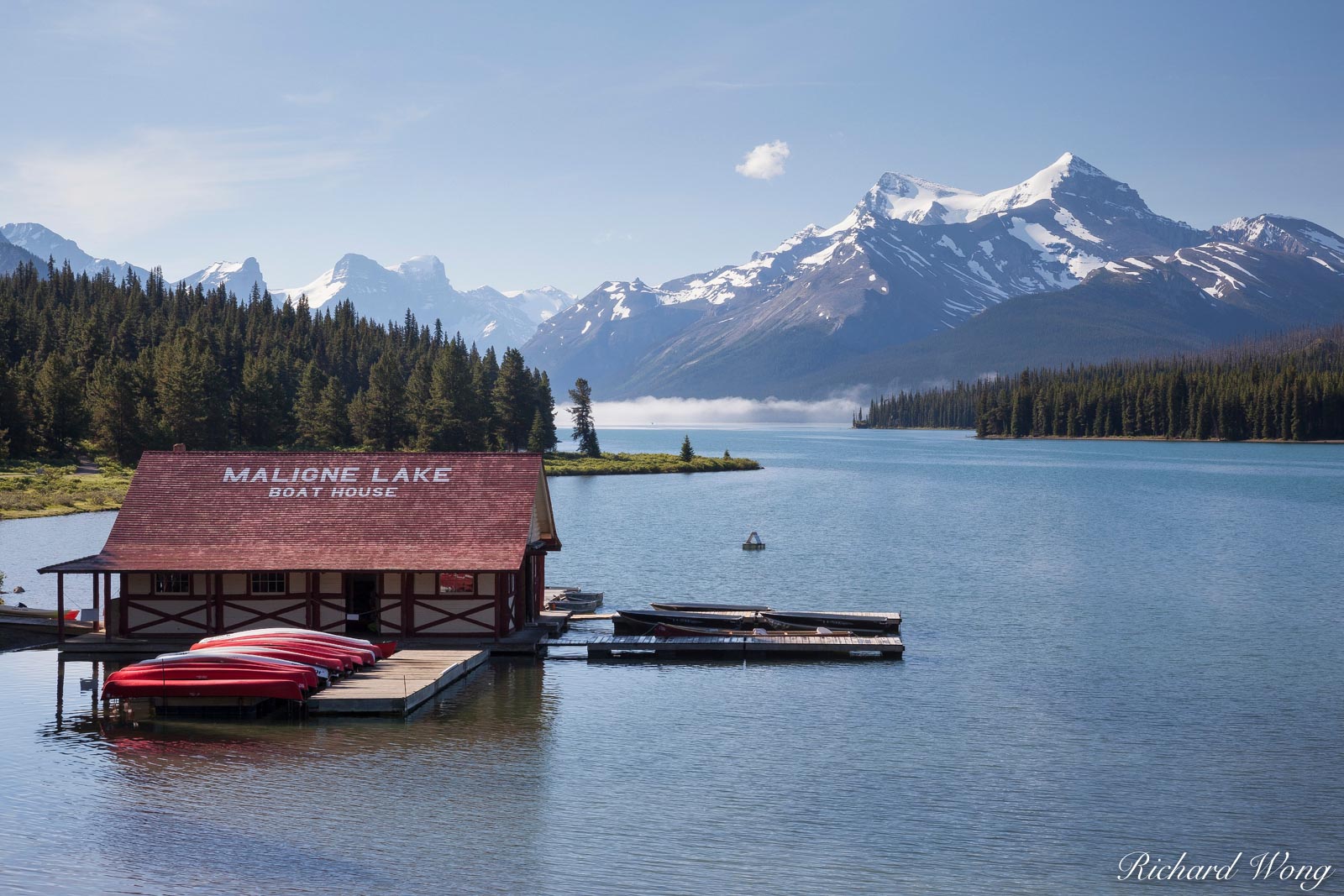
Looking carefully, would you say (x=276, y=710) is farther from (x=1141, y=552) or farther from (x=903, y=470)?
(x=903, y=470)

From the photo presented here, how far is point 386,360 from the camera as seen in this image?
6452 inches

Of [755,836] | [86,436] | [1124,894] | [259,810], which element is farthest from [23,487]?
[1124,894]

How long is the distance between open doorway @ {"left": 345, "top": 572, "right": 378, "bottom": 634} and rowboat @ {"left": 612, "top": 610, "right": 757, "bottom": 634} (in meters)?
10.0

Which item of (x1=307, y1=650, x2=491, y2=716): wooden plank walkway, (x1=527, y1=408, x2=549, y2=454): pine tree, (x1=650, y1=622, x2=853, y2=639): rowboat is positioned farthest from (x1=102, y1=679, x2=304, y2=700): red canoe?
(x1=527, y1=408, x2=549, y2=454): pine tree

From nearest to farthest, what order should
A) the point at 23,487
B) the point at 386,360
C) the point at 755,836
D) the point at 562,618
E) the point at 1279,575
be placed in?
the point at 755,836 < the point at 562,618 < the point at 1279,575 < the point at 23,487 < the point at 386,360

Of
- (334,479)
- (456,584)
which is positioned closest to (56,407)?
(334,479)

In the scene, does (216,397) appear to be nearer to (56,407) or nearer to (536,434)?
(56,407)

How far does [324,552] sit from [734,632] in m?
16.2

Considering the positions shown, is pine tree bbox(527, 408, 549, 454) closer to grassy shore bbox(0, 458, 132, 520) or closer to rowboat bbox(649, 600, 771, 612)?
grassy shore bbox(0, 458, 132, 520)

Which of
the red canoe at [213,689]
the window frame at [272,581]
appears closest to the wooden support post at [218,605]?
the window frame at [272,581]

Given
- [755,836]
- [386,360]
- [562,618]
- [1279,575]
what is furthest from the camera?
[386,360]

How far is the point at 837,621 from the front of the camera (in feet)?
159

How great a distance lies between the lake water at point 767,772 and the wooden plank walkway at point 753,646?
1160mm

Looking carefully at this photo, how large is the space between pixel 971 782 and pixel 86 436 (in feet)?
439
